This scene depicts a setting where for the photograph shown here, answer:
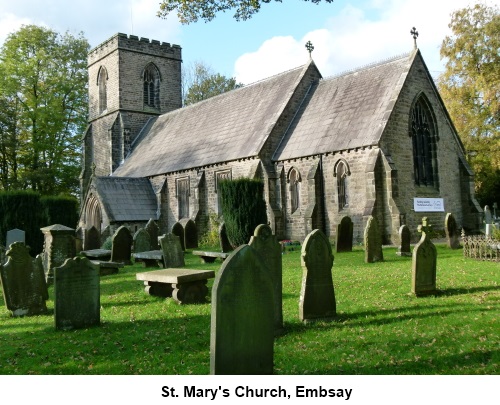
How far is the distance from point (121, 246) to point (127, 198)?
11.1 metres

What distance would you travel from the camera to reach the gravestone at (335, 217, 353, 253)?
1579 centimetres

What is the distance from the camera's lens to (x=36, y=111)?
3522cm

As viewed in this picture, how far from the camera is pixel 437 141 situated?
21.9m

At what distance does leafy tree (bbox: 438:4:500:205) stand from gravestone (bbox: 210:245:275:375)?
2946 centimetres

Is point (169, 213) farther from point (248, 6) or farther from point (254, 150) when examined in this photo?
point (248, 6)

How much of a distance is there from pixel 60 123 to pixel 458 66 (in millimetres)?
28482

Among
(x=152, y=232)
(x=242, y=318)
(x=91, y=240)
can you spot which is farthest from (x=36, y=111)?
(x=242, y=318)

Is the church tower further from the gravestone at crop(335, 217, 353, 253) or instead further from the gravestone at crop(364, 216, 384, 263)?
the gravestone at crop(364, 216, 384, 263)

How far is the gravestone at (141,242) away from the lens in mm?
17125

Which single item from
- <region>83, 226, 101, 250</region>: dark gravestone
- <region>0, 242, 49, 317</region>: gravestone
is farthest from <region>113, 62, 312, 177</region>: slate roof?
<region>0, 242, 49, 317</region>: gravestone


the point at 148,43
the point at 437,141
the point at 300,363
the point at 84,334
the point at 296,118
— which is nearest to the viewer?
the point at 300,363

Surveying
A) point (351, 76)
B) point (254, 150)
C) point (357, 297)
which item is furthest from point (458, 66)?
point (357, 297)

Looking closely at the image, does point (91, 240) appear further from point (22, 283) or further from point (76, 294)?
point (76, 294)

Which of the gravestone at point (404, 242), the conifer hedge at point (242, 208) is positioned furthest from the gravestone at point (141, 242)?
the gravestone at point (404, 242)
